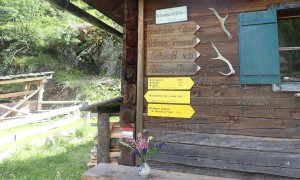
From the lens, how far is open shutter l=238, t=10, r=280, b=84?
3121 mm

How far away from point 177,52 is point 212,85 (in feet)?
2.19

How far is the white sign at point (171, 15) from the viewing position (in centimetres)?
361

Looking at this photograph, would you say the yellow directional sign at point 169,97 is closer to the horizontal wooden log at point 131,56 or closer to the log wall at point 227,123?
the log wall at point 227,123

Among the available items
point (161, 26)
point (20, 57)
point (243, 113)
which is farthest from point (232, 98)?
point (20, 57)

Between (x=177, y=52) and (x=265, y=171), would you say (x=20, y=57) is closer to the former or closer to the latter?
(x=177, y=52)

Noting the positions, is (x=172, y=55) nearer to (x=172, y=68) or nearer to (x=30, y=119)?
(x=172, y=68)

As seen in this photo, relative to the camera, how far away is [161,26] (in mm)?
3754

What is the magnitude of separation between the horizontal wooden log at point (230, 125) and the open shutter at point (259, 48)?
0.50 metres

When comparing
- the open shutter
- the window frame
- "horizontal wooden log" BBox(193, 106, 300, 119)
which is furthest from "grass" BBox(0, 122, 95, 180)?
the window frame

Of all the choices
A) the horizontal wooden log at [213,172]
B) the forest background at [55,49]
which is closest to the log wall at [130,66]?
the horizontal wooden log at [213,172]

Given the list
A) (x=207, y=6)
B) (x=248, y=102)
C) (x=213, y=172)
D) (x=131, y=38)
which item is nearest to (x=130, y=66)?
(x=131, y=38)

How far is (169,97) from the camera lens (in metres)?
3.69

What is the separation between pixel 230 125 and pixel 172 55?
1.23 meters

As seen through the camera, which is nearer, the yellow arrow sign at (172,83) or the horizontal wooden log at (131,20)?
the yellow arrow sign at (172,83)
